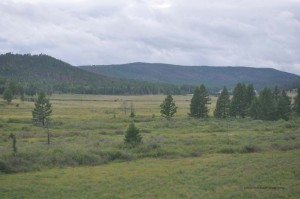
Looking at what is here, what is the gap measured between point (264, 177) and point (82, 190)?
45.8 feet

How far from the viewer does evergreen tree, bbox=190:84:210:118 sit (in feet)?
323

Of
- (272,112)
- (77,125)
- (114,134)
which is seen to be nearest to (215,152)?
(114,134)

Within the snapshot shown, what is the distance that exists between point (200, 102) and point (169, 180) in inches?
2779

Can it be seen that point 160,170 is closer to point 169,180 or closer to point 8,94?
point 169,180

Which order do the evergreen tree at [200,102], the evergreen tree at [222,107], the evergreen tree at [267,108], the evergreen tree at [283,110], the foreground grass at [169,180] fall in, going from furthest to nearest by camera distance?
1. the evergreen tree at [200,102]
2. the evergreen tree at [222,107]
3. the evergreen tree at [283,110]
4. the evergreen tree at [267,108]
5. the foreground grass at [169,180]

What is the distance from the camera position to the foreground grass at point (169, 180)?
26.2m

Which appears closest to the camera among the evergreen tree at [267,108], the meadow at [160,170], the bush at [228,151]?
the meadow at [160,170]

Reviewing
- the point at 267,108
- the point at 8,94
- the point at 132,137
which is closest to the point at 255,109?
the point at 267,108

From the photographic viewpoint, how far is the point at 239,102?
3984 inches

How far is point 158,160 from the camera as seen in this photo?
133ft

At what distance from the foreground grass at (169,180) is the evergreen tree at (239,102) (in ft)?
202

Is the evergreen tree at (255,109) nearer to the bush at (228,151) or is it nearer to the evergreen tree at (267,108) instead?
the evergreen tree at (267,108)

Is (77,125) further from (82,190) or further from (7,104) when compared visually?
(7,104)

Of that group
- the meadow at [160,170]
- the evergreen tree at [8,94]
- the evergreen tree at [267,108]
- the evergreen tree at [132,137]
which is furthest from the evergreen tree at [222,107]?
the evergreen tree at [8,94]
